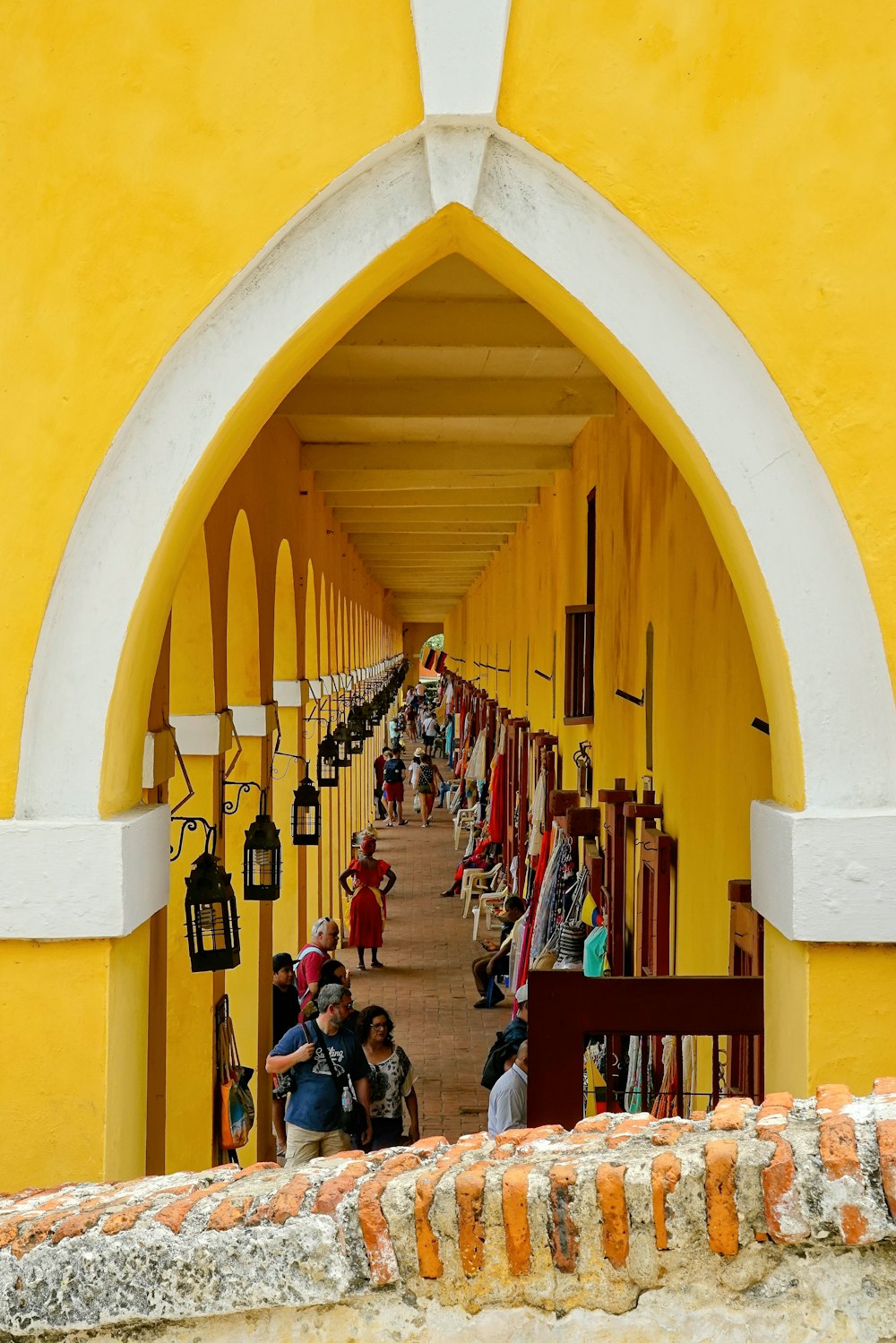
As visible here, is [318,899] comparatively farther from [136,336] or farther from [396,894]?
[136,336]

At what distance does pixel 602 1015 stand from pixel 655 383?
1784 mm

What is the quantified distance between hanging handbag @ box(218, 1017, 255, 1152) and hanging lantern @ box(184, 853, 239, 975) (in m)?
1.84

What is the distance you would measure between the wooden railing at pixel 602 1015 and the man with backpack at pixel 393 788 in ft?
69.1

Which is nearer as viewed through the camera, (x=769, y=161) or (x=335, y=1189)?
(x=335, y=1189)

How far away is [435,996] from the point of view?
13125 millimetres

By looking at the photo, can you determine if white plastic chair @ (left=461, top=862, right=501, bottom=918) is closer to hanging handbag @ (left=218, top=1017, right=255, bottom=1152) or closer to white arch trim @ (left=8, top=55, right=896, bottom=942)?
hanging handbag @ (left=218, top=1017, right=255, bottom=1152)

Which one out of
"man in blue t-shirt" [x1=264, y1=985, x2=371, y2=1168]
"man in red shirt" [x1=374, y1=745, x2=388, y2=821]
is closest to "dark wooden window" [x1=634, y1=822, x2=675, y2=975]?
"man in blue t-shirt" [x1=264, y1=985, x2=371, y2=1168]

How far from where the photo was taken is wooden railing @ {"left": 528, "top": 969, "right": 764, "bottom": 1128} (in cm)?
372

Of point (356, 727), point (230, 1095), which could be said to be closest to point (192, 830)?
point (230, 1095)

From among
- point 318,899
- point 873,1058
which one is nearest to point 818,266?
point 873,1058

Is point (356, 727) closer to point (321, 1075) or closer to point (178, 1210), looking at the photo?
point (321, 1075)

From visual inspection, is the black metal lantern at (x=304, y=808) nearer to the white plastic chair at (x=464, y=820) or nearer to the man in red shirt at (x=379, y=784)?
the white plastic chair at (x=464, y=820)

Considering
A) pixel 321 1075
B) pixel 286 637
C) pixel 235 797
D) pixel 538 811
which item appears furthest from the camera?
pixel 538 811

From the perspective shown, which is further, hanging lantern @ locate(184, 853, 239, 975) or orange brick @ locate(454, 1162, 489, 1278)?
hanging lantern @ locate(184, 853, 239, 975)
